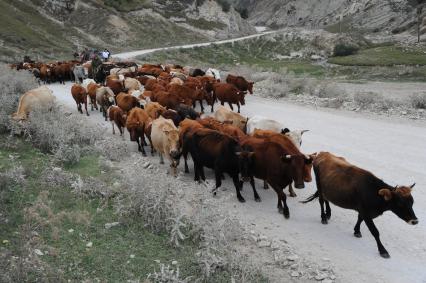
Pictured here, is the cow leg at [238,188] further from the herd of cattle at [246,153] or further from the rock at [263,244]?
the rock at [263,244]

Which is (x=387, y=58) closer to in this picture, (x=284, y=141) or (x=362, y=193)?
(x=284, y=141)

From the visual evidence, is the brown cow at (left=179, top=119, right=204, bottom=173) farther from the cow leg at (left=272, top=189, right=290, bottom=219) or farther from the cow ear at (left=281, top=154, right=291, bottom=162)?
the cow ear at (left=281, top=154, right=291, bottom=162)

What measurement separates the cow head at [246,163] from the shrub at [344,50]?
180ft

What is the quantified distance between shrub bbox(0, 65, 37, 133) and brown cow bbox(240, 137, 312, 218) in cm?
798

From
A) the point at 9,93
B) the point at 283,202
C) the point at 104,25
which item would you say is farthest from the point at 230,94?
the point at 104,25

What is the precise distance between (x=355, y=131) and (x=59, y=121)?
9868 mm

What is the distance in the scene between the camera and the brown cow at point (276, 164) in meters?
8.91

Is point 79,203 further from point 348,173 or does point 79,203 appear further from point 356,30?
point 356,30

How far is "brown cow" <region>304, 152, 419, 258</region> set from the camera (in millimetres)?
7340

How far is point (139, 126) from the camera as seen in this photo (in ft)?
44.4

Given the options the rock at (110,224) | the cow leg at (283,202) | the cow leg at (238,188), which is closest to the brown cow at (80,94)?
the cow leg at (238,188)

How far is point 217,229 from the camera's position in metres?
7.70

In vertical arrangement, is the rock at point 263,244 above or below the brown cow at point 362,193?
below

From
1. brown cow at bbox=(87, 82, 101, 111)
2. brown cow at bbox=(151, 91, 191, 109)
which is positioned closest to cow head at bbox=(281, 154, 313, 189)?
brown cow at bbox=(151, 91, 191, 109)
